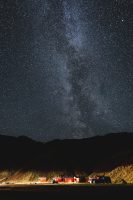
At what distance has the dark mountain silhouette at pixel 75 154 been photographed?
108 meters

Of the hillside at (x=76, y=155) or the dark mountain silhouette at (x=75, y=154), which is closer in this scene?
the hillside at (x=76, y=155)

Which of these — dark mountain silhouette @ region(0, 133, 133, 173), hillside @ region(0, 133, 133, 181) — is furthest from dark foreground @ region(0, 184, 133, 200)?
dark mountain silhouette @ region(0, 133, 133, 173)

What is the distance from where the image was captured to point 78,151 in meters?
129

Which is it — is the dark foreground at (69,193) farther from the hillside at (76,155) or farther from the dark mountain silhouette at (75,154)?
the dark mountain silhouette at (75,154)

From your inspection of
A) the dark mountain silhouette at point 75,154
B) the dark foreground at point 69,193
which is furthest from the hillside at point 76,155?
the dark foreground at point 69,193

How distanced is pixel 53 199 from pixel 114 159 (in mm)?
76500

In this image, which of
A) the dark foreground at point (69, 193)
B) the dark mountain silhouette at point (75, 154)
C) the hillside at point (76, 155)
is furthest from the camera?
the dark mountain silhouette at point (75, 154)

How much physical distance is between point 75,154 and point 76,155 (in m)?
1.47

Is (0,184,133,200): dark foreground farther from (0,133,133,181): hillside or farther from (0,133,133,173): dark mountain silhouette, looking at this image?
(0,133,133,173): dark mountain silhouette

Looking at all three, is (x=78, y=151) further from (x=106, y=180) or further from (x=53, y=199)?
(x=53, y=199)

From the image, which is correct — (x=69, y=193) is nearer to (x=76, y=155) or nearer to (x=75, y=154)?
(x=76, y=155)

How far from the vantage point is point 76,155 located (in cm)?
12456

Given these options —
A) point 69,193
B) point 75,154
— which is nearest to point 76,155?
point 75,154

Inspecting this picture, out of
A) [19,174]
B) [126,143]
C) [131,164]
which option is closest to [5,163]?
[19,174]
